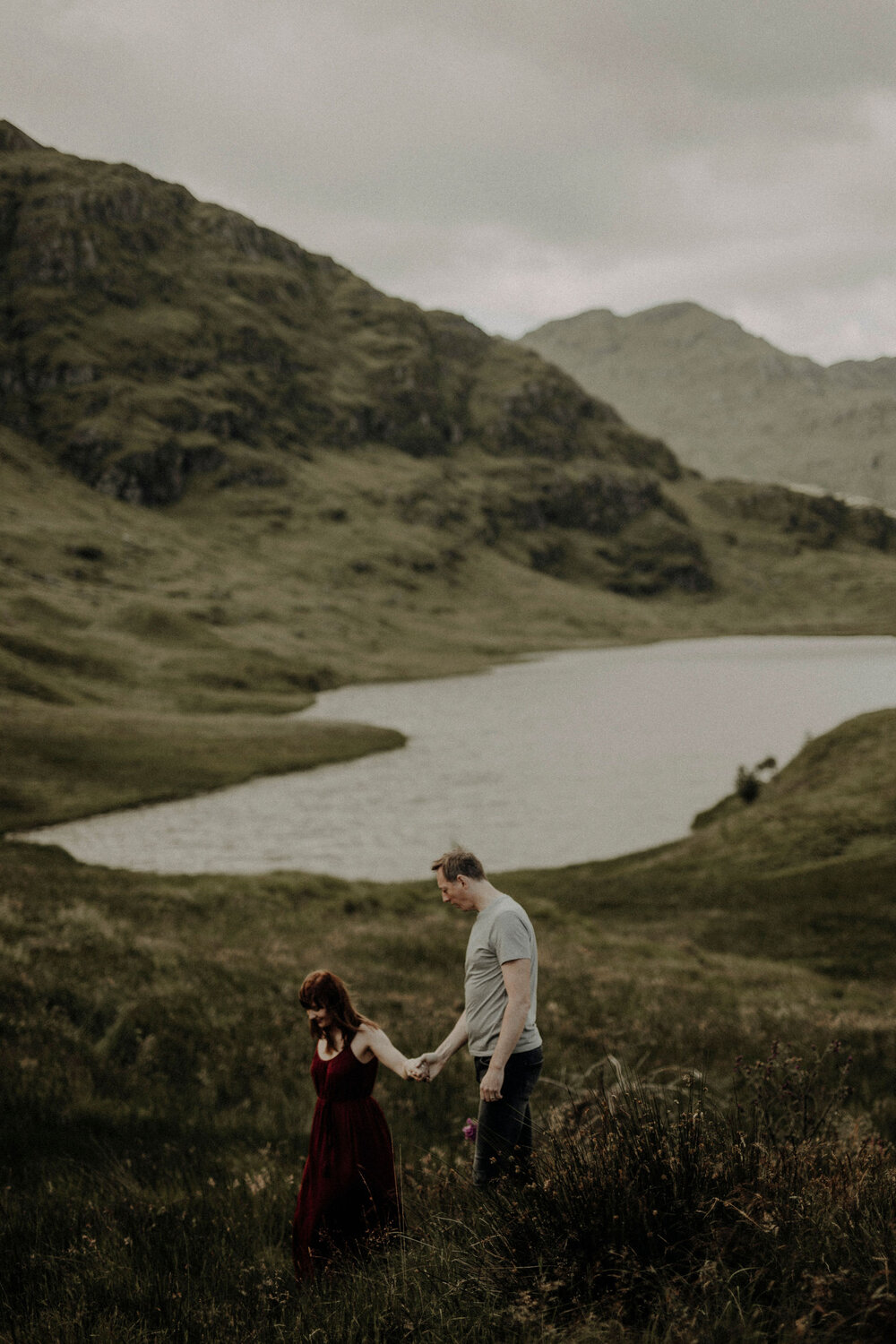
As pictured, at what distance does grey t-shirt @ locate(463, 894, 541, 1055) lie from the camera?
672cm

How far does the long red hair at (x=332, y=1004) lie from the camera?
21.9 feet

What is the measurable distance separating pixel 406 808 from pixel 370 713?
6178 centimetres

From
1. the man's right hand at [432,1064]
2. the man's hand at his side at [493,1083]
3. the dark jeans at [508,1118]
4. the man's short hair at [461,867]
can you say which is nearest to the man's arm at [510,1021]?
the man's hand at his side at [493,1083]

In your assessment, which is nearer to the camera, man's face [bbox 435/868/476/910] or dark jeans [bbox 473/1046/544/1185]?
dark jeans [bbox 473/1046/544/1185]

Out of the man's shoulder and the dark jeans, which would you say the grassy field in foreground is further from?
the man's shoulder

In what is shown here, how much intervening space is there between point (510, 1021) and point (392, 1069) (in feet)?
2.88

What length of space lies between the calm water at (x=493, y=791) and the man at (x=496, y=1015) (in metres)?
43.7

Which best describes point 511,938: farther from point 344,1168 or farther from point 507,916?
point 344,1168

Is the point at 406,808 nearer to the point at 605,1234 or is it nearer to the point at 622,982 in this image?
the point at 622,982

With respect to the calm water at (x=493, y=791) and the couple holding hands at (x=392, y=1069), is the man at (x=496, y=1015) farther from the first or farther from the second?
the calm water at (x=493, y=791)

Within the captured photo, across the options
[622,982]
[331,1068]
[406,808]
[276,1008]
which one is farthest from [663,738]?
[331,1068]

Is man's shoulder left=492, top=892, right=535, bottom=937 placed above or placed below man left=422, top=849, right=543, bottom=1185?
above

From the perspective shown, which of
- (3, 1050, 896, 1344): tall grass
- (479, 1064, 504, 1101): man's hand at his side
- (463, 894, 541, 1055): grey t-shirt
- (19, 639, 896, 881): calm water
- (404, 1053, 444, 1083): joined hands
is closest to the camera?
(3, 1050, 896, 1344): tall grass

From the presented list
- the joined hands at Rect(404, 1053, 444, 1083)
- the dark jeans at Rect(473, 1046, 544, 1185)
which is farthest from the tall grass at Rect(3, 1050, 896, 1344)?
the joined hands at Rect(404, 1053, 444, 1083)
